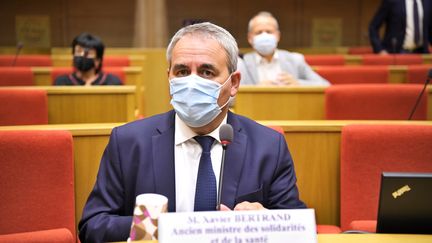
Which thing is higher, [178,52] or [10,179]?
[178,52]

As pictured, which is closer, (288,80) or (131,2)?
(288,80)

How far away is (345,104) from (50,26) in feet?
24.4

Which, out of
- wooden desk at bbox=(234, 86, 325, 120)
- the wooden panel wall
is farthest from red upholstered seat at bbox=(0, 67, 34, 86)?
the wooden panel wall

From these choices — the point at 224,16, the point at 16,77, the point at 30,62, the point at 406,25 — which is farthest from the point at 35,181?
the point at 224,16

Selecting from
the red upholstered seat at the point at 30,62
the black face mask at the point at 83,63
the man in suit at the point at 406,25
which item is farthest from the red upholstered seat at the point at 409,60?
the red upholstered seat at the point at 30,62

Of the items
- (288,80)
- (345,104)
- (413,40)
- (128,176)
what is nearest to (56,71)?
(288,80)

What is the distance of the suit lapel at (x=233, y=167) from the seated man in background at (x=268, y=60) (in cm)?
262

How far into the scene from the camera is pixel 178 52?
6.28ft

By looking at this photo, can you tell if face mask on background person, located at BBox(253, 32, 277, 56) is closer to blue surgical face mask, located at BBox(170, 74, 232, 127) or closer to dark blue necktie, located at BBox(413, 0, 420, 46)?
blue surgical face mask, located at BBox(170, 74, 232, 127)

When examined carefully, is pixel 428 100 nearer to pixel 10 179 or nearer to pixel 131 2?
pixel 10 179

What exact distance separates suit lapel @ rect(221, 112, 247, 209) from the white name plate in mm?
590

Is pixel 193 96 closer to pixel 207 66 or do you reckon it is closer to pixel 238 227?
pixel 207 66

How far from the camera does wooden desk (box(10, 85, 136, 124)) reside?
3.69 meters

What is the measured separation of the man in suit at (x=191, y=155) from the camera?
75.4 inches
